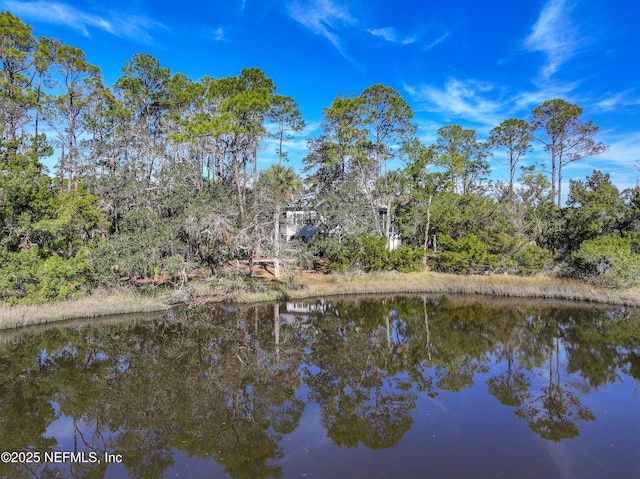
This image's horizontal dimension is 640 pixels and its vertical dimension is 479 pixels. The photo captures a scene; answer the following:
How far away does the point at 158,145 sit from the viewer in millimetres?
27359

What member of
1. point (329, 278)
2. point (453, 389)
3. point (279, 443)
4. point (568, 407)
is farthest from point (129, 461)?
point (329, 278)

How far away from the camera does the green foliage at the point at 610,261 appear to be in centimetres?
2008

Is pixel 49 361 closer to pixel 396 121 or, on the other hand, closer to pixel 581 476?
pixel 581 476

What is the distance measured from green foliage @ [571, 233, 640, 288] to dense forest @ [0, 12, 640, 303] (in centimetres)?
8

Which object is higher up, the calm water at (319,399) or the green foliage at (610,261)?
the green foliage at (610,261)

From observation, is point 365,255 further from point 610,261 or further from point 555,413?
point 555,413

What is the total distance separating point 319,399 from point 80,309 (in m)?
11.4

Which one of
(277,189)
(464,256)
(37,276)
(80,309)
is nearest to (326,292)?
(277,189)

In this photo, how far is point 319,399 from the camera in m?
9.60

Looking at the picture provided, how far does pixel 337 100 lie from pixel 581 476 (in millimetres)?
27656

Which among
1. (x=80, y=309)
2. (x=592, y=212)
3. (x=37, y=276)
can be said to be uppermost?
(x=592, y=212)

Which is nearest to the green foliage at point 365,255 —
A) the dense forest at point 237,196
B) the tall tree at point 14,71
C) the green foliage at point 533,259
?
the dense forest at point 237,196

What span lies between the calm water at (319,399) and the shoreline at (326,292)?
936mm

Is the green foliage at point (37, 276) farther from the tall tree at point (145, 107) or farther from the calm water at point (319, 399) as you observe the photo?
the tall tree at point (145, 107)
